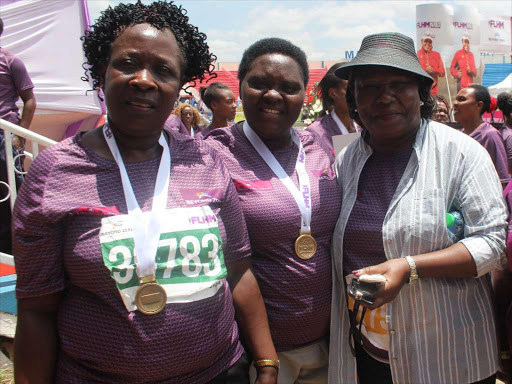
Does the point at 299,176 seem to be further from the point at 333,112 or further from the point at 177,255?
the point at 333,112

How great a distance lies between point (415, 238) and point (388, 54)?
784 mm

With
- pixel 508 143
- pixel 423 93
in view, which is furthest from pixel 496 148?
pixel 423 93

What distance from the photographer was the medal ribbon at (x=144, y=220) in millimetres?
1465

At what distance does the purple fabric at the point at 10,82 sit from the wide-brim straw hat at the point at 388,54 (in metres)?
3.29

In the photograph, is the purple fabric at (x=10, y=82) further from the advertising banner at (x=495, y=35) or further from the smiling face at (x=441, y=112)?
the advertising banner at (x=495, y=35)

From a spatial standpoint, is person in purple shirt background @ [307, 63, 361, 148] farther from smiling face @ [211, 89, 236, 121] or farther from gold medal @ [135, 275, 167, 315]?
gold medal @ [135, 275, 167, 315]

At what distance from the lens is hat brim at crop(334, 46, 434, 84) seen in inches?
74.9

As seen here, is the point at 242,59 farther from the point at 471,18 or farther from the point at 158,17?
the point at 471,18

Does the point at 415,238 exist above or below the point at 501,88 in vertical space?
above

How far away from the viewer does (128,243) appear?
1458 millimetres

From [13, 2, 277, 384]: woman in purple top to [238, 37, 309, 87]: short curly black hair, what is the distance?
0.61 meters

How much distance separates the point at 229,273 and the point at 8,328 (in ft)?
7.52

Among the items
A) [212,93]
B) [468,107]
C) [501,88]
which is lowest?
[501,88]

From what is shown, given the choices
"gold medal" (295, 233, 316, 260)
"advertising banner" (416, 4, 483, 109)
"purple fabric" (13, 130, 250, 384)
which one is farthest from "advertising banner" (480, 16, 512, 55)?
"purple fabric" (13, 130, 250, 384)
